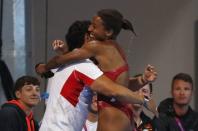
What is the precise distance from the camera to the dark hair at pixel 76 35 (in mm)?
2713

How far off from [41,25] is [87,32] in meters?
2.68

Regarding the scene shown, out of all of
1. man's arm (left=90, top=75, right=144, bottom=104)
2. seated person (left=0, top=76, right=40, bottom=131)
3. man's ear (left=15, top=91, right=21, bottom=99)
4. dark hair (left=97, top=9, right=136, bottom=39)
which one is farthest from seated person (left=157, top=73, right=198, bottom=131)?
man's arm (left=90, top=75, right=144, bottom=104)

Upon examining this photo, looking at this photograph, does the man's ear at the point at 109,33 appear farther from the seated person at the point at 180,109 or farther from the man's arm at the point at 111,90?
the seated person at the point at 180,109

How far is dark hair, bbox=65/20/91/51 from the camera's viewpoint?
2713 millimetres

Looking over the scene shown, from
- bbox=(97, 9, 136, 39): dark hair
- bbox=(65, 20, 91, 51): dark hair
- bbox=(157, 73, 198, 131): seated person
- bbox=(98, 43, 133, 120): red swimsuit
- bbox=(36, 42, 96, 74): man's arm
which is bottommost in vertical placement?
bbox=(157, 73, 198, 131): seated person

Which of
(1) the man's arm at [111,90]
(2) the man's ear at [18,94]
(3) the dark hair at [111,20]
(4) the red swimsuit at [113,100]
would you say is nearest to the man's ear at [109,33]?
(3) the dark hair at [111,20]

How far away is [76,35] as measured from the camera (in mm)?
2709

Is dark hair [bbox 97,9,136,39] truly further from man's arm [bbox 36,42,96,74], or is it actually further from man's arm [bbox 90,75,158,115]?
man's arm [bbox 90,75,158,115]

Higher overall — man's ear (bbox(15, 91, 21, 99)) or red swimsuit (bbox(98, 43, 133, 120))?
red swimsuit (bbox(98, 43, 133, 120))

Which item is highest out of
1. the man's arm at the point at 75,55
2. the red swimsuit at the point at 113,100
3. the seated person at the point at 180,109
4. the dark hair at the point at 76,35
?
the dark hair at the point at 76,35

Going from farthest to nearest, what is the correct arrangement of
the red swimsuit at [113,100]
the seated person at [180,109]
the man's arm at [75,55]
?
the seated person at [180,109] < the red swimsuit at [113,100] < the man's arm at [75,55]

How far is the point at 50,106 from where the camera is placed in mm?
2594

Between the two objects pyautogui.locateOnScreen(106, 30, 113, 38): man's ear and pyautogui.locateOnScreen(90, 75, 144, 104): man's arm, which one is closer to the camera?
pyautogui.locateOnScreen(90, 75, 144, 104): man's arm

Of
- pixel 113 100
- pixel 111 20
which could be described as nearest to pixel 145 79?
pixel 113 100
